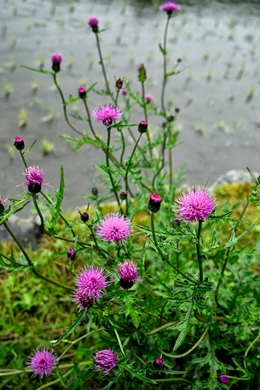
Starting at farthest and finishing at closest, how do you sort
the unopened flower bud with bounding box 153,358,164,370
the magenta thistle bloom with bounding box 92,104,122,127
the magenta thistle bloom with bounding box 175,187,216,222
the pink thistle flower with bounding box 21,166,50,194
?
the magenta thistle bloom with bounding box 92,104,122,127
the unopened flower bud with bounding box 153,358,164,370
the pink thistle flower with bounding box 21,166,50,194
the magenta thistle bloom with bounding box 175,187,216,222

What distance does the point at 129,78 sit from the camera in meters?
5.88

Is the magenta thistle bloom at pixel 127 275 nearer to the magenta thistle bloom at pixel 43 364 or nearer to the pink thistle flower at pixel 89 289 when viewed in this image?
the pink thistle flower at pixel 89 289

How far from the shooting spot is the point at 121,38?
24.4 feet

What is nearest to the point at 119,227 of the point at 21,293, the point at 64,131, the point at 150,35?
the point at 21,293

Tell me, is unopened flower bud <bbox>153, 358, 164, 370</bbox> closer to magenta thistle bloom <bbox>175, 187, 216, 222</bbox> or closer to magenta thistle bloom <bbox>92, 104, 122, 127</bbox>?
magenta thistle bloom <bbox>175, 187, 216, 222</bbox>

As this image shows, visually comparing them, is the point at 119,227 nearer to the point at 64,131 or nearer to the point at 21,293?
the point at 21,293

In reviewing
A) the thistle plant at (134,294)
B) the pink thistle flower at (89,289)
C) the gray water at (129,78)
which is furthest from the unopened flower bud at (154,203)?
the gray water at (129,78)

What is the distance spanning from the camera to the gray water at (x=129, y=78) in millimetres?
4547

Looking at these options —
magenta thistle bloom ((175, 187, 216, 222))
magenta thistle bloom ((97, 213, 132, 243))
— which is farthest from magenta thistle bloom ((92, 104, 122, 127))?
magenta thistle bloom ((175, 187, 216, 222))

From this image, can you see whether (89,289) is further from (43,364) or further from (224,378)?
(224,378)

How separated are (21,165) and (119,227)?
3.07m

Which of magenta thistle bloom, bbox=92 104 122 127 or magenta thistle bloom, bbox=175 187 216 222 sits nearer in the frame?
magenta thistle bloom, bbox=175 187 216 222

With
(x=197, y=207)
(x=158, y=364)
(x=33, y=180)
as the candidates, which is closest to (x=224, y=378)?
(x=158, y=364)

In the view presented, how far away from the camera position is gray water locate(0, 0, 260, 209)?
455cm
